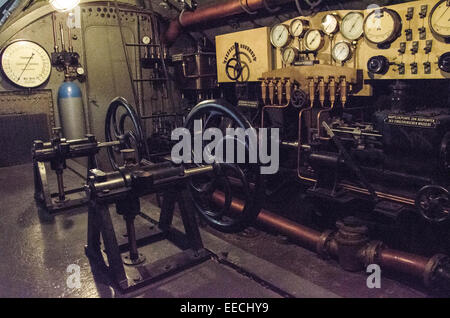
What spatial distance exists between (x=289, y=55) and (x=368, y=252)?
2.09 metres

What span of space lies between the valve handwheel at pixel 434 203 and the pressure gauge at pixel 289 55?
6.37ft

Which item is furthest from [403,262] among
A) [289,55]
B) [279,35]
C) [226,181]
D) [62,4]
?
[62,4]

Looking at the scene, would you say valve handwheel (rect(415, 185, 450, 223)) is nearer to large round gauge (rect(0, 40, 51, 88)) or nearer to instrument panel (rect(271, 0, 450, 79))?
instrument panel (rect(271, 0, 450, 79))

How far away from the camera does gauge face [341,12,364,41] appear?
10.0ft

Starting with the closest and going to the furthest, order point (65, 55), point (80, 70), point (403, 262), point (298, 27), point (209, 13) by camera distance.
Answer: point (403, 262) → point (298, 27) → point (209, 13) → point (65, 55) → point (80, 70)

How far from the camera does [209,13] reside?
4426mm

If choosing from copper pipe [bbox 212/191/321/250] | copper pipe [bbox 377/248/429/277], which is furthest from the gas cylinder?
copper pipe [bbox 377/248/429/277]

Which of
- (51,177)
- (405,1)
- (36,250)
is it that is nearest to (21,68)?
(51,177)

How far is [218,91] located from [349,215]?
9.30 ft

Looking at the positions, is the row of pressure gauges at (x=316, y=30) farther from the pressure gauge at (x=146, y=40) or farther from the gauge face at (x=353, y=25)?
the pressure gauge at (x=146, y=40)

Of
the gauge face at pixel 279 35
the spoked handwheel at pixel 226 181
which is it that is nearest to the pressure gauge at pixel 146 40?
the gauge face at pixel 279 35

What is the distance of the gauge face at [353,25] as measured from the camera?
120 inches

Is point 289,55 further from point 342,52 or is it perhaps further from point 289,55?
point 342,52
